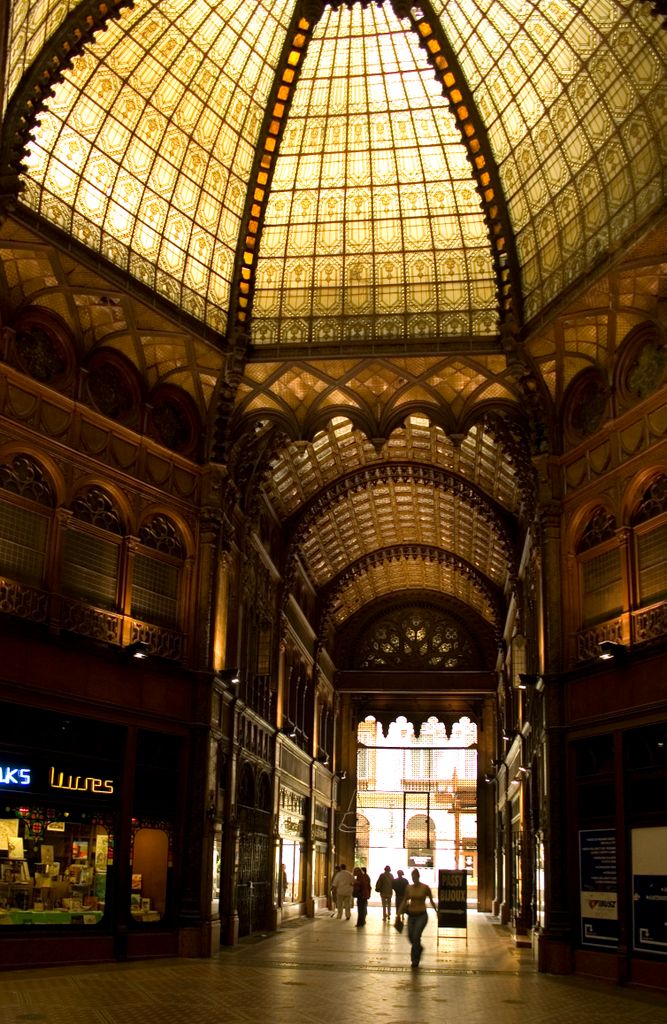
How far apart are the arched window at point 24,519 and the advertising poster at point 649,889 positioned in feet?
38.7

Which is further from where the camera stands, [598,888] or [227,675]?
[227,675]

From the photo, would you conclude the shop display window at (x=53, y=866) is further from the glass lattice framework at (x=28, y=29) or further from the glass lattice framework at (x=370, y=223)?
the glass lattice framework at (x=28, y=29)

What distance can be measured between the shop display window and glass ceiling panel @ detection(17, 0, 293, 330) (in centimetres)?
Result: 1094

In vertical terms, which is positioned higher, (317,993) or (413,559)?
(413,559)

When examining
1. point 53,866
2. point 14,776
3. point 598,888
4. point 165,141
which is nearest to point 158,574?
point 14,776

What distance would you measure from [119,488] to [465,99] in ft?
36.3

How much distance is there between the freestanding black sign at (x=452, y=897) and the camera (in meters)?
26.9

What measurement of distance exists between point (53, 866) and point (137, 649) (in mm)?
4193

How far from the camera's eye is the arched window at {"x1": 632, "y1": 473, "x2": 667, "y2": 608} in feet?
66.3

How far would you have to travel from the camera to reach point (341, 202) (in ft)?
84.9

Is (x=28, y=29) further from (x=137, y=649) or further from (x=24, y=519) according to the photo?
(x=137, y=649)

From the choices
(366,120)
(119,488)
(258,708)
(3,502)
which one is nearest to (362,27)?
(366,120)

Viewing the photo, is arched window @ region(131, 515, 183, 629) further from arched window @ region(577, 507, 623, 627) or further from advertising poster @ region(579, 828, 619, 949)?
advertising poster @ region(579, 828, 619, 949)

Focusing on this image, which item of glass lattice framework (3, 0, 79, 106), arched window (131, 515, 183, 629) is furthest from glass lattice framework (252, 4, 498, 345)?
glass lattice framework (3, 0, 79, 106)
